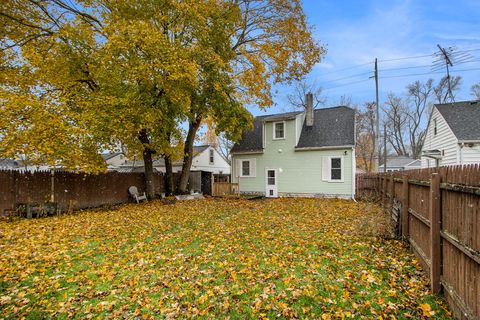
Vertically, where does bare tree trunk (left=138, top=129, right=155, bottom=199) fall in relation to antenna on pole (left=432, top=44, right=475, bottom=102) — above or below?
below

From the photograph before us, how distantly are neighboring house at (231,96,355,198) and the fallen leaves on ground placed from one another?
8.84 meters

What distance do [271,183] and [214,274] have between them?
45.7 feet

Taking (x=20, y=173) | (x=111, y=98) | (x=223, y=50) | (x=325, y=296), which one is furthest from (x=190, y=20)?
(x=325, y=296)

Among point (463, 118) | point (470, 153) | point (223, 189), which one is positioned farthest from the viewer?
point (223, 189)

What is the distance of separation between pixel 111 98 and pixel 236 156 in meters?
10.1

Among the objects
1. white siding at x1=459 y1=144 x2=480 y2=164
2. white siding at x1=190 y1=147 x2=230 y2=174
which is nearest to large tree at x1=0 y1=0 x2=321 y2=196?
white siding at x1=459 y1=144 x2=480 y2=164

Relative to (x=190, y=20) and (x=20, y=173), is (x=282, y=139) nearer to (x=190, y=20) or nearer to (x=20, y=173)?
(x=190, y=20)

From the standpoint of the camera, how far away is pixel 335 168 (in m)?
16.2

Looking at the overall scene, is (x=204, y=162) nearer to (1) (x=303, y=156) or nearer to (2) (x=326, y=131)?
(1) (x=303, y=156)

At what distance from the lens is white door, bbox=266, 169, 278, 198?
18047 millimetres

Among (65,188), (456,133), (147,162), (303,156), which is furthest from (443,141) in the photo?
(65,188)

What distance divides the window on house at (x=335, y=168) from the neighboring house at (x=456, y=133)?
503 centimetres

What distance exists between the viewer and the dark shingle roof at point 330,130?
53.3 ft

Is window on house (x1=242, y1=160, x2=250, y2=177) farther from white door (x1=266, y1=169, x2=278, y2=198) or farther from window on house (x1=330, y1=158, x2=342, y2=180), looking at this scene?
window on house (x1=330, y1=158, x2=342, y2=180)
